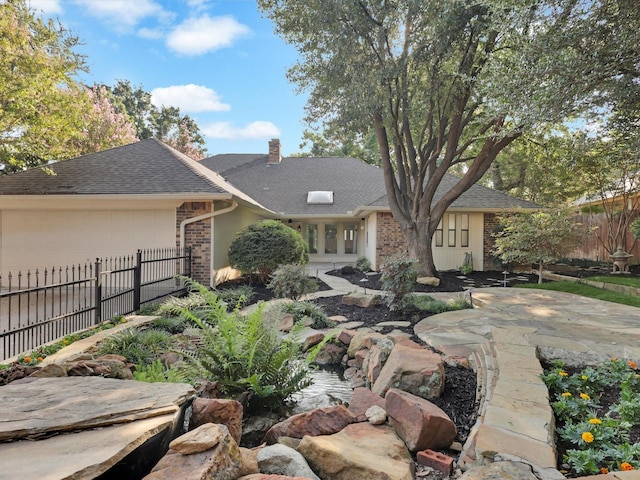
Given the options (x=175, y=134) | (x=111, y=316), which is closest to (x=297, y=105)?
(x=111, y=316)

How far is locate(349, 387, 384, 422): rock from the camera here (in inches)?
112

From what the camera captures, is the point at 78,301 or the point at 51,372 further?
the point at 78,301

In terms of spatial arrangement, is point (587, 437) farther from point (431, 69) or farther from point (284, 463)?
point (431, 69)

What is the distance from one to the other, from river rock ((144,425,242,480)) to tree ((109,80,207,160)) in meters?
30.1

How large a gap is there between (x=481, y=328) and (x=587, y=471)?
3009 mm

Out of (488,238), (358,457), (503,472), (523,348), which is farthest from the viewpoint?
(488,238)

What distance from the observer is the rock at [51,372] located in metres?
2.88

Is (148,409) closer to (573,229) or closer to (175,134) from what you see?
(573,229)

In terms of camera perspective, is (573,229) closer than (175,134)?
Yes

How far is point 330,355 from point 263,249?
5206mm

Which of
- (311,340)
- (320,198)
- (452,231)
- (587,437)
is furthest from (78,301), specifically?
(320,198)

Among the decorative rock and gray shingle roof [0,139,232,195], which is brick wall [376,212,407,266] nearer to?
gray shingle roof [0,139,232,195]

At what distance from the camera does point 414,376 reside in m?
3.14

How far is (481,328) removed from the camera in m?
4.75
